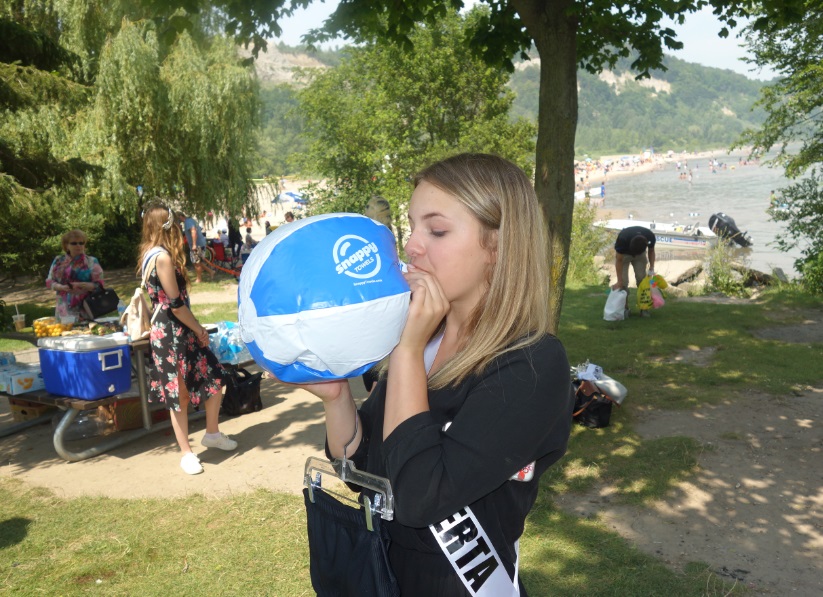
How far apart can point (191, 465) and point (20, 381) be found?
2.07 metres

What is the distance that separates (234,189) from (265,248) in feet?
60.6

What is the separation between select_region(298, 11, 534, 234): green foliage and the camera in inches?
784

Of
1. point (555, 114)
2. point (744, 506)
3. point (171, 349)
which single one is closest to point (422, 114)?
point (555, 114)

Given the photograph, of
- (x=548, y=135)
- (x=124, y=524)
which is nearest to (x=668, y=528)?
(x=548, y=135)

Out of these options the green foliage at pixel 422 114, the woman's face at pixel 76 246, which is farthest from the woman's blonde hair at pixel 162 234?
the green foliage at pixel 422 114

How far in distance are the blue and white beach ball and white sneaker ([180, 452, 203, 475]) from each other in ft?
15.0

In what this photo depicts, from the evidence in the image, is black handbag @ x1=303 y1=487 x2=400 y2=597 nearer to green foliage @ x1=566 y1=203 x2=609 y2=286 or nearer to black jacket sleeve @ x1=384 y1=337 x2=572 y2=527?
black jacket sleeve @ x1=384 y1=337 x2=572 y2=527

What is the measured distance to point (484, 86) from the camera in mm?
20312

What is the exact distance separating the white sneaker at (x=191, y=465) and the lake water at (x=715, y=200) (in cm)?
2243

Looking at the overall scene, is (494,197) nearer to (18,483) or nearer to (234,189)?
(18,483)

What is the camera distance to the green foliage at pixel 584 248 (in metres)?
19.4

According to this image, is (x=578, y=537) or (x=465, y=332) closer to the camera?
(x=465, y=332)

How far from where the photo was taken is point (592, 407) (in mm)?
6633

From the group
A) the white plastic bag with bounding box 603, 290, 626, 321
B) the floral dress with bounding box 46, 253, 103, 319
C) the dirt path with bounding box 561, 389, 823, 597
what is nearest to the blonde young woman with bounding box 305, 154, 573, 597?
the dirt path with bounding box 561, 389, 823, 597
